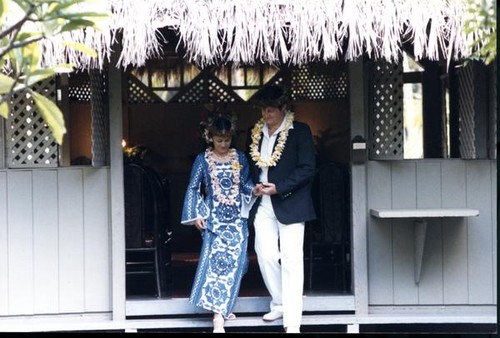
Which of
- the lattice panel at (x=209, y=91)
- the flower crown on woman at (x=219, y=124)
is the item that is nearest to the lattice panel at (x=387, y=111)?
the flower crown on woman at (x=219, y=124)

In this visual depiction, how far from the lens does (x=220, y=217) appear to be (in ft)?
23.7

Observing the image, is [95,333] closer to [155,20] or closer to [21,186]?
[21,186]

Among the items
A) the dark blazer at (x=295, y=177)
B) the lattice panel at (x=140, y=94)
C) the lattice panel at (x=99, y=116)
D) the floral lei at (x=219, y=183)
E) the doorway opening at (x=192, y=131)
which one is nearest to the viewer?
the dark blazer at (x=295, y=177)

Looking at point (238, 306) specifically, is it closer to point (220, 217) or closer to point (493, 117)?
point (220, 217)

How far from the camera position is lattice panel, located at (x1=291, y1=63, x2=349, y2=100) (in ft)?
32.7

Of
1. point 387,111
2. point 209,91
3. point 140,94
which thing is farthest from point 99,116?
point 140,94

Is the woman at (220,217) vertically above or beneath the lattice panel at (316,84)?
beneath

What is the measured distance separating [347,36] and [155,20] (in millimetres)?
1184

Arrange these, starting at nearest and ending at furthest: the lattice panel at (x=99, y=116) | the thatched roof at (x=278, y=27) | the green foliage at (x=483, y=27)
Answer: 1. the green foliage at (x=483, y=27)
2. the thatched roof at (x=278, y=27)
3. the lattice panel at (x=99, y=116)

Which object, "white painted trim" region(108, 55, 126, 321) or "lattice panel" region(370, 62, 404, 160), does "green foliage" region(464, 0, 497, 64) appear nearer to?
"lattice panel" region(370, 62, 404, 160)

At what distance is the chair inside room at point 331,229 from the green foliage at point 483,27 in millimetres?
1310

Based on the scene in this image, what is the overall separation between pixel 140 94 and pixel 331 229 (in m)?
3.36

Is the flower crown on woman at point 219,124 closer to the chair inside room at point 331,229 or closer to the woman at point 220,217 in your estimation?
the woman at point 220,217

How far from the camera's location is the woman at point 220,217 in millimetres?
7188
